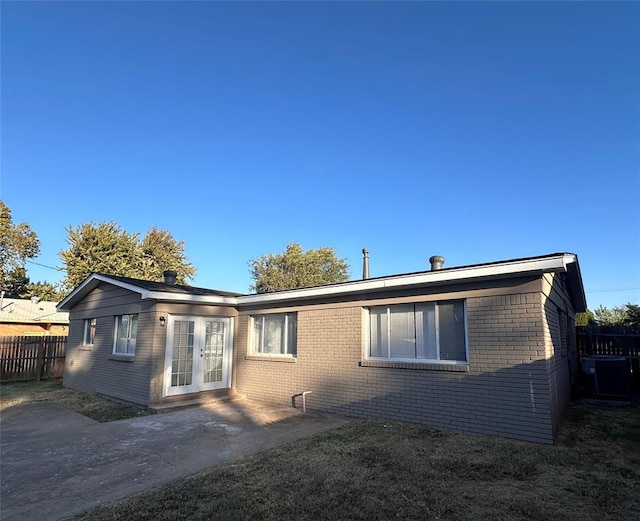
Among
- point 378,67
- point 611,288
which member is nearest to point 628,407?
point 378,67

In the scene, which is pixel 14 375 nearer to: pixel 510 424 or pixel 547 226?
pixel 510 424

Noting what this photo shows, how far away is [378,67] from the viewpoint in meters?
12.0

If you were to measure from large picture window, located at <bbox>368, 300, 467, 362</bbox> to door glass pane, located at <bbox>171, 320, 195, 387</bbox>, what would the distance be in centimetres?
495

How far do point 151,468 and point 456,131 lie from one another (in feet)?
42.6

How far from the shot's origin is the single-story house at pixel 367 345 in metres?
6.35

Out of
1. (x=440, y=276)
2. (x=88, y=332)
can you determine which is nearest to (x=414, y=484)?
(x=440, y=276)

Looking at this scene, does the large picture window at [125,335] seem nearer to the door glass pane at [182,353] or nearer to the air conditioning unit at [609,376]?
the door glass pane at [182,353]

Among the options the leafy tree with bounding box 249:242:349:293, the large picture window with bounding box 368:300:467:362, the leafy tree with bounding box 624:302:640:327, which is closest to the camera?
the large picture window with bounding box 368:300:467:362

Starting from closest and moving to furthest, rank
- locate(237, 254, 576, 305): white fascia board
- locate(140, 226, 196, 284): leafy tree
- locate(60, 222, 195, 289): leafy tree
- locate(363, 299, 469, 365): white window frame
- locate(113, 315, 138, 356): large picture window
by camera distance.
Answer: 1. locate(237, 254, 576, 305): white fascia board
2. locate(363, 299, 469, 365): white window frame
3. locate(113, 315, 138, 356): large picture window
4. locate(60, 222, 195, 289): leafy tree
5. locate(140, 226, 196, 284): leafy tree

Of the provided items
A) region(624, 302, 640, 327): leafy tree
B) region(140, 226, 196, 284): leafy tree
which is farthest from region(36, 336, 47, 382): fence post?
region(624, 302, 640, 327): leafy tree

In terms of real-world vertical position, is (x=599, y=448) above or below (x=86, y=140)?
below

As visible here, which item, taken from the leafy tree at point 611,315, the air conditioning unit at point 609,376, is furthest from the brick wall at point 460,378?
the leafy tree at point 611,315

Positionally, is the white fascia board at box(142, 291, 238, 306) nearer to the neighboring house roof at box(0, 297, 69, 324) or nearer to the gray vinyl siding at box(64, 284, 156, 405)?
the gray vinyl siding at box(64, 284, 156, 405)

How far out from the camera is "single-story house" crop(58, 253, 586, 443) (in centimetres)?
635
